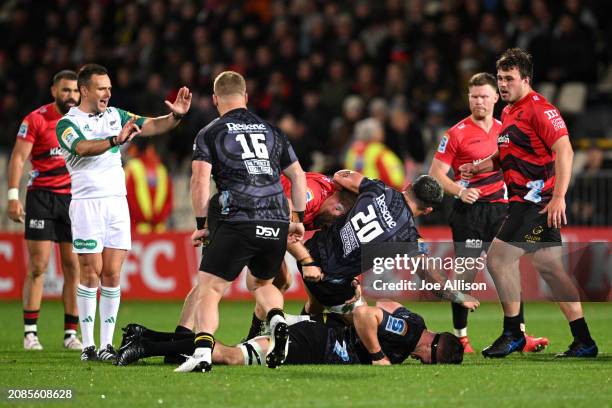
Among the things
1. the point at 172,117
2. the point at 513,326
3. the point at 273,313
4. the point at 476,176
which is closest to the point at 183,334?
the point at 273,313

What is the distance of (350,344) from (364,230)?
0.92 meters

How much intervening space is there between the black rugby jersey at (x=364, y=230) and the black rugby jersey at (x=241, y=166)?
947 millimetres

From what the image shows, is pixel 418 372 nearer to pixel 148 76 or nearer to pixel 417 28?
pixel 417 28

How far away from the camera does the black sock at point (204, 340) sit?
320 inches

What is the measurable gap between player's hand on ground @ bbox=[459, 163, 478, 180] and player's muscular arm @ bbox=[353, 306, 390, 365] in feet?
6.40

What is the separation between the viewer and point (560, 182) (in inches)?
361

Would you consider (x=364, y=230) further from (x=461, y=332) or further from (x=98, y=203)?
(x=98, y=203)

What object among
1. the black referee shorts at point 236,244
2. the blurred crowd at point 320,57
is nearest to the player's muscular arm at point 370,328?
the black referee shorts at point 236,244

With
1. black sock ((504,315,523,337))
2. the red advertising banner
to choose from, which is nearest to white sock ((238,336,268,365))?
black sock ((504,315,523,337))

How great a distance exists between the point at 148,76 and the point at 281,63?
9.10ft

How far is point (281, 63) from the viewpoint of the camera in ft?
66.6

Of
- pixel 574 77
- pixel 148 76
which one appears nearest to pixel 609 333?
pixel 574 77

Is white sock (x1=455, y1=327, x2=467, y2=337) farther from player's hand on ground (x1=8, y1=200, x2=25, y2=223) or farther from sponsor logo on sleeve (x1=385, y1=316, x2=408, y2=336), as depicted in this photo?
player's hand on ground (x1=8, y1=200, x2=25, y2=223)

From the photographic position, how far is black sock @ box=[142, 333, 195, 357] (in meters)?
8.86
